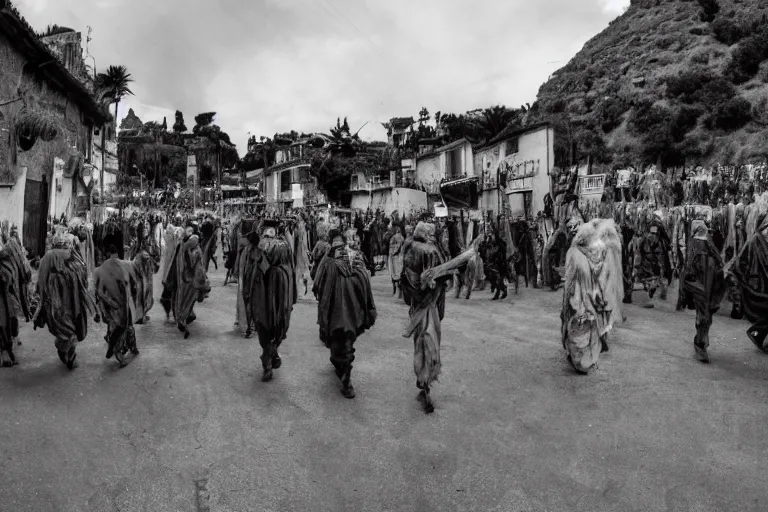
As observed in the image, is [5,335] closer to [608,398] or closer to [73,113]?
[608,398]

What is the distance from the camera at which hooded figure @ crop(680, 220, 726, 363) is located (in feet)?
22.7

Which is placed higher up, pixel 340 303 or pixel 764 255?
pixel 764 255

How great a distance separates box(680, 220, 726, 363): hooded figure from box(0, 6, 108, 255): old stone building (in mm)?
15126

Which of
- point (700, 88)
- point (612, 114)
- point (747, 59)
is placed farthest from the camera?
point (612, 114)

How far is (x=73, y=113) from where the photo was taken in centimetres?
2192

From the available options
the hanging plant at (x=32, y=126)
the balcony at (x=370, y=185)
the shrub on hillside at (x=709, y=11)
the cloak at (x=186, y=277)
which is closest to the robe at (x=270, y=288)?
the cloak at (x=186, y=277)

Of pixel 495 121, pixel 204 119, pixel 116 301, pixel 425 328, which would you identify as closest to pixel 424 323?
pixel 425 328

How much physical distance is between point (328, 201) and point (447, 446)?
3915 centimetres

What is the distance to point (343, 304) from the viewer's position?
19.1ft

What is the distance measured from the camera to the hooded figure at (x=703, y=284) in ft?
22.7

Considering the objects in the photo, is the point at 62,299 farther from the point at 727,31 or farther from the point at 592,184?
the point at 727,31

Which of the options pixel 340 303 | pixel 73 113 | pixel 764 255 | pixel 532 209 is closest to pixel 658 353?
pixel 764 255

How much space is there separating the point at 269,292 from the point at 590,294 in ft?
12.0

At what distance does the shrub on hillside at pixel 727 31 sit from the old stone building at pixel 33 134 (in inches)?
2148
